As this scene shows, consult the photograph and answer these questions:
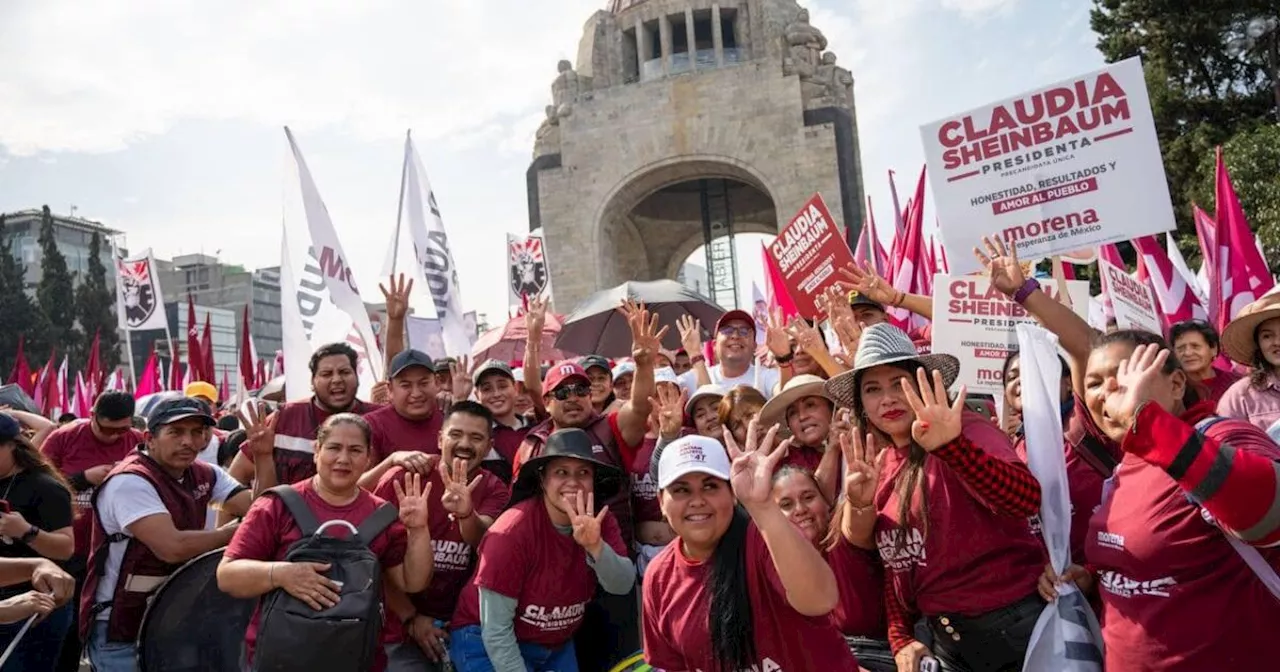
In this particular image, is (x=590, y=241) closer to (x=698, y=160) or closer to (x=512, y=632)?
(x=698, y=160)

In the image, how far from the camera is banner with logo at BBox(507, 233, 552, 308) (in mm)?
15143

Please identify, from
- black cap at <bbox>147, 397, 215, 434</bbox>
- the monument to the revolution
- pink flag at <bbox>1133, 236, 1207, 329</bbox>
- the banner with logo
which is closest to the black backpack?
black cap at <bbox>147, 397, 215, 434</bbox>

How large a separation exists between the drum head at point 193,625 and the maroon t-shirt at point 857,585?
2626 millimetres

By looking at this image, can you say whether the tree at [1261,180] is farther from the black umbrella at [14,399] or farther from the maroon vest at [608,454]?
the black umbrella at [14,399]

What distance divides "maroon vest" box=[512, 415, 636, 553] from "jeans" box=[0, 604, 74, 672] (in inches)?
97.2

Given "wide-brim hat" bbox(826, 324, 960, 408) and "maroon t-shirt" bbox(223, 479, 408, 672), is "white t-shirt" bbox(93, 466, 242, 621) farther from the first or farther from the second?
"wide-brim hat" bbox(826, 324, 960, 408)

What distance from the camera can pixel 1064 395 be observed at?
3871 mm

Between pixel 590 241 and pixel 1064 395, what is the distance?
824 inches

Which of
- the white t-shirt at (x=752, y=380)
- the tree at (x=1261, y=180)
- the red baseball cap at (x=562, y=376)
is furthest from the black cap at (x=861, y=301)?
the tree at (x=1261, y=180)

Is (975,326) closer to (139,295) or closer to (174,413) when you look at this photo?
(174,413)

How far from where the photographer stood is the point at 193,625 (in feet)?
12.6

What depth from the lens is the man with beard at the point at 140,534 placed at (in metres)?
4.04

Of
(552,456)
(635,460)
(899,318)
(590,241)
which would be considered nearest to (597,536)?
(552,456)

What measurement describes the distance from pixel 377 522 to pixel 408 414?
4.53 feet
